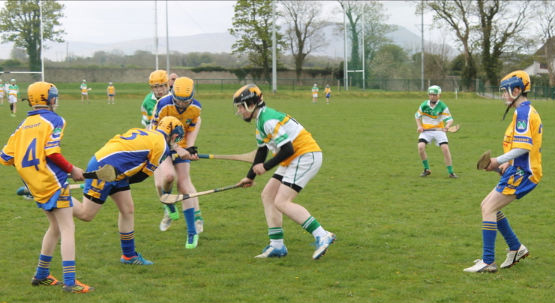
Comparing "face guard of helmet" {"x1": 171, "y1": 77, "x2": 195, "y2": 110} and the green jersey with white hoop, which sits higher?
"face guard of helmet" {"x1": 171, "y1": 77, "x2": 195, "y2": 110}

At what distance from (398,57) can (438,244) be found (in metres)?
90.6

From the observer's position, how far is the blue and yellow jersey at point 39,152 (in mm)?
5660

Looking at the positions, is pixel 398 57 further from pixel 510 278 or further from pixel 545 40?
pixel 510 278

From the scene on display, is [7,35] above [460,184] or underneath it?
above

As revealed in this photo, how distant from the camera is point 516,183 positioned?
6.43 meters

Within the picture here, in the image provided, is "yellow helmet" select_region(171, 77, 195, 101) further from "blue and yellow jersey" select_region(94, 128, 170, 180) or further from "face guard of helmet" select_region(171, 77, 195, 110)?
"blue and yellow jersey" select_region(94, 128, 170, 180)

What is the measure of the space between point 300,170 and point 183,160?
2.04 metres

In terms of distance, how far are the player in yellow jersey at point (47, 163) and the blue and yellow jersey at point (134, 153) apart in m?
0.59

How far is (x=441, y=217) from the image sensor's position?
937cm

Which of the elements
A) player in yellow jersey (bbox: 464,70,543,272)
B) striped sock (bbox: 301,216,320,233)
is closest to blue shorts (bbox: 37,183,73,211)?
striped sock (bbox: 301,216,320,233)

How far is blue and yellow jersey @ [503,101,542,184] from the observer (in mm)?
6258

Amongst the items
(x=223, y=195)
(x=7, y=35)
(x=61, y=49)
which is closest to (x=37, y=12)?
(x=7, y=35)

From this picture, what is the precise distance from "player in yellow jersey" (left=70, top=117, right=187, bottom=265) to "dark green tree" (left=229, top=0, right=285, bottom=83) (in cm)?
7283

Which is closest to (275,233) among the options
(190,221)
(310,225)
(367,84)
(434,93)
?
(310,225)
